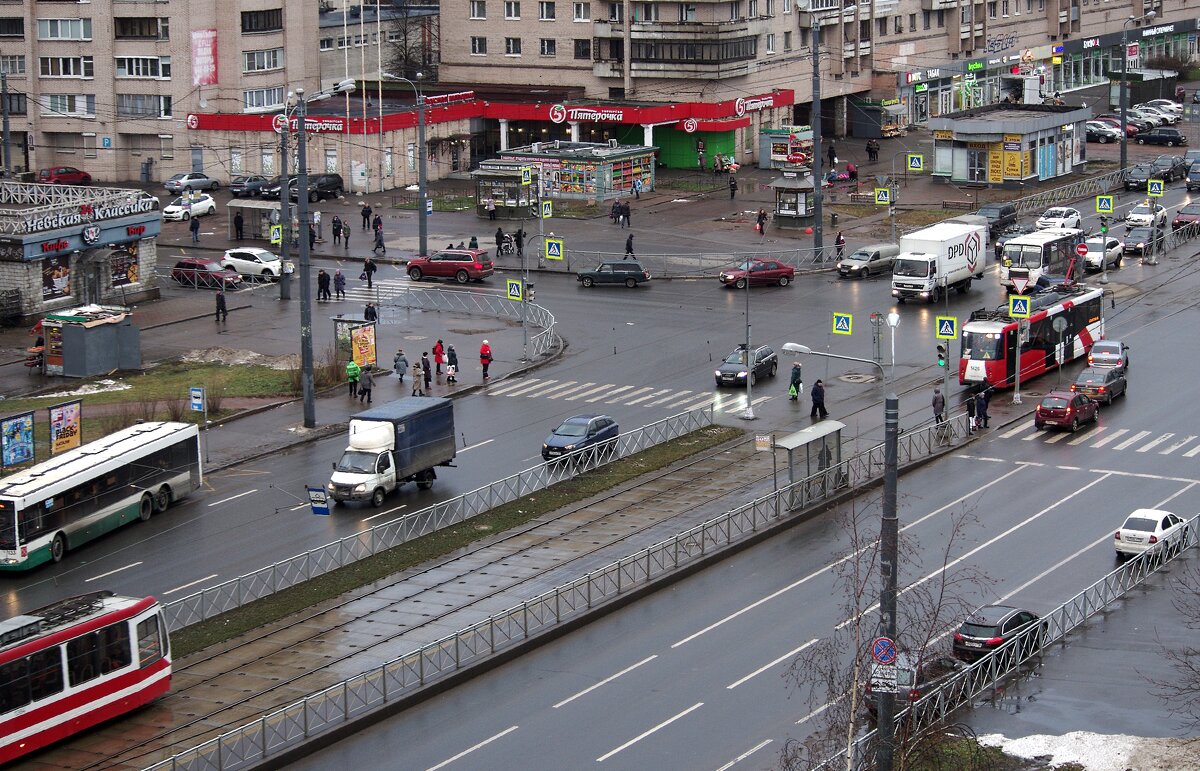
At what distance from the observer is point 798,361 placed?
69625 millimetres

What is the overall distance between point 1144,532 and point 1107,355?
20.3 meters

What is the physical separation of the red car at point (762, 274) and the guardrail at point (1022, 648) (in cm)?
A: 3660

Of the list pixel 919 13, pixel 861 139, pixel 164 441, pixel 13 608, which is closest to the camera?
pixel 13 608

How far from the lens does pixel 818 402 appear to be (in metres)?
61.4

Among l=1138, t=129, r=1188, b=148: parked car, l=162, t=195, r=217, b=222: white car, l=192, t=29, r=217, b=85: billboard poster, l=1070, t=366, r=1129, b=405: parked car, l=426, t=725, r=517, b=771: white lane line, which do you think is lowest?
l=426, t=725, r=517, b=771: white lane line

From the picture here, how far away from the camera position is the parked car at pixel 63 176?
112 metres

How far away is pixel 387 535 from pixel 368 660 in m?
9.36

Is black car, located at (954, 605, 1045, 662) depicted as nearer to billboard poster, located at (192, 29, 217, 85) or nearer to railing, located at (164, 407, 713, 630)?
railing, located at (164, 407, 713, 630)

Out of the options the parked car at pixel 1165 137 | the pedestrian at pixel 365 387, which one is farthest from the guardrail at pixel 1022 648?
the parked car at pixel 1165 137

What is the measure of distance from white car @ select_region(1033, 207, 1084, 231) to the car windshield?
1290 centimetres

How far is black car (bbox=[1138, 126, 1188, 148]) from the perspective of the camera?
411 feet

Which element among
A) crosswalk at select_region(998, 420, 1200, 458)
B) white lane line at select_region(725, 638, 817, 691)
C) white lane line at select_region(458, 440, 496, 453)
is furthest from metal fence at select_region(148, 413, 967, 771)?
white lane line at select_region(458, 440, 496, 453)

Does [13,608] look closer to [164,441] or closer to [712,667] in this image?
[164,441]

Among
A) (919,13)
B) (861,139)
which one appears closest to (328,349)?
(861,139)
